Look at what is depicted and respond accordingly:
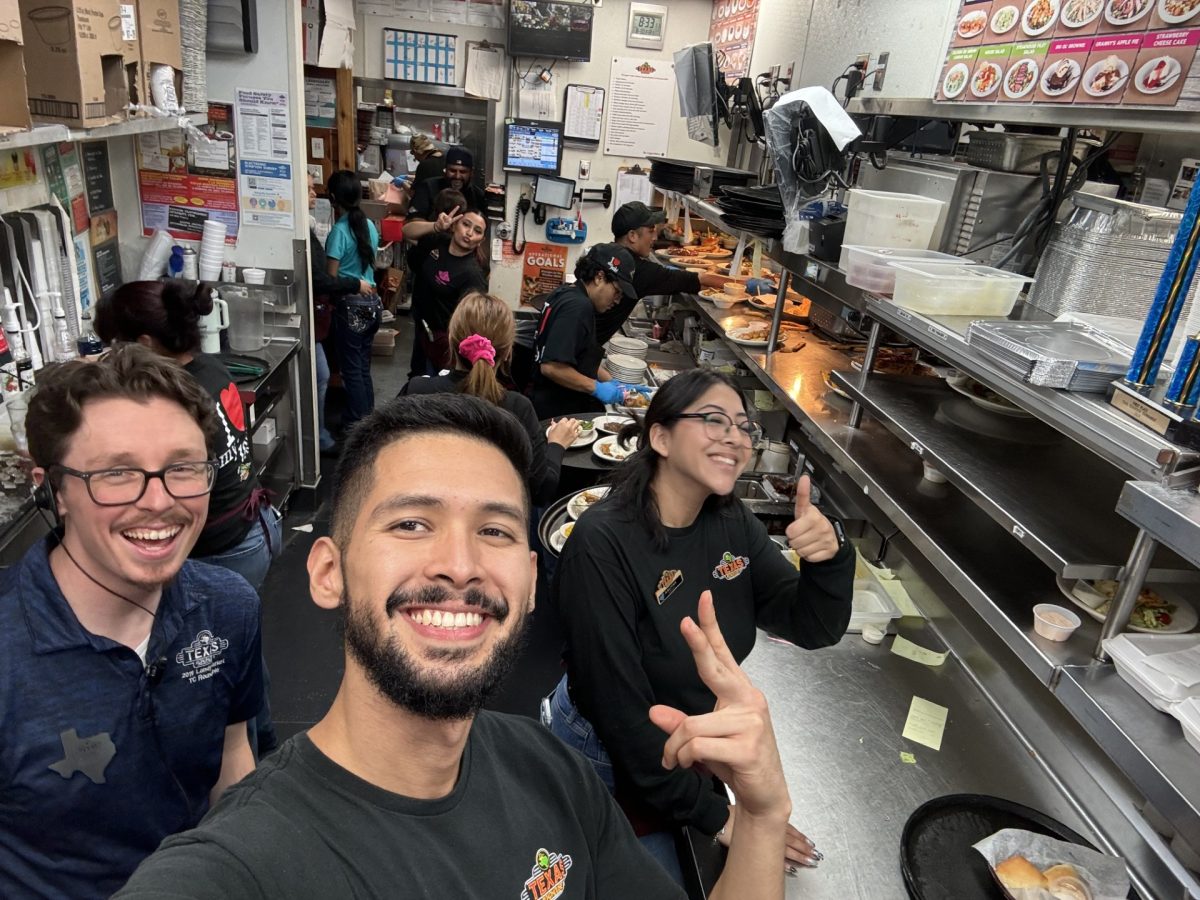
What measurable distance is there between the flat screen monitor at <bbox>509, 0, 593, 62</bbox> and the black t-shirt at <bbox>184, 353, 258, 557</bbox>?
6.01m

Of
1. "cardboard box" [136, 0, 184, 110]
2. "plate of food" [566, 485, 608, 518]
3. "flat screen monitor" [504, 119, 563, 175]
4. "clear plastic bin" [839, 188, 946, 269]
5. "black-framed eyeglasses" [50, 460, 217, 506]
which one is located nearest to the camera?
"black-framed eyeglasses" [50, 460, 217, 506]

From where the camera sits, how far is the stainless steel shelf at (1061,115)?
65.5 inches

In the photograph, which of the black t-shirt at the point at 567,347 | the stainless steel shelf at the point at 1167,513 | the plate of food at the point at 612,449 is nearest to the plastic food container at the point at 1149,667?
the stainless steel shelf at the point at 1167,513

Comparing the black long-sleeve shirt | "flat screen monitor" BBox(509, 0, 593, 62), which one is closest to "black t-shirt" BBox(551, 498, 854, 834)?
the black long-sleeve shirt

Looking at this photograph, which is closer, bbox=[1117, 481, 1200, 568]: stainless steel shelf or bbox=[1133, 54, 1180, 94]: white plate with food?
bbox=[1117, 481, 1200, 568]: stainless steel shelf

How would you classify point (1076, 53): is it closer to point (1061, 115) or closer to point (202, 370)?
point (1061, 115)

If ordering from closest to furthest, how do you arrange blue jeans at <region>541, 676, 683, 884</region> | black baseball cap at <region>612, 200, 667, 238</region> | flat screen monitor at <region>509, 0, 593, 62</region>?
blue jeans at <region>541, 676, 683, 884</region>, black baseball cap at <region>612, 200, 667, 238</region>, flat screen monitor at <region>509, 0, 593, 62</region>

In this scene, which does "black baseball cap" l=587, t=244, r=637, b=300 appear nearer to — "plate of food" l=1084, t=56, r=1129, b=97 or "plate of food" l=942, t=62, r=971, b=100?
"plate of food" l=942, t=62, r=971, b=100

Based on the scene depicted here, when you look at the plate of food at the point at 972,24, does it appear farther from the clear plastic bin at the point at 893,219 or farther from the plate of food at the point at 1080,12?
the clear plastic bin at the point at 893,219

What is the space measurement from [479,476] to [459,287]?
13.8ft

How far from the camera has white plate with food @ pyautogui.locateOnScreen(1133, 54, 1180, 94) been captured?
1.73 metres

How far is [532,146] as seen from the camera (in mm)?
8016

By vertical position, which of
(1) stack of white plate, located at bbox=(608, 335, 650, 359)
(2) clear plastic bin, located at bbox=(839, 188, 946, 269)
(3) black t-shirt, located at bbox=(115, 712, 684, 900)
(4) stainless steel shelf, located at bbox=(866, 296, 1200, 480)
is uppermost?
(2) clear plastic bin, located at bbox=(839, 188, 946, 269)

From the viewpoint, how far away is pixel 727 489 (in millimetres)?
2088
